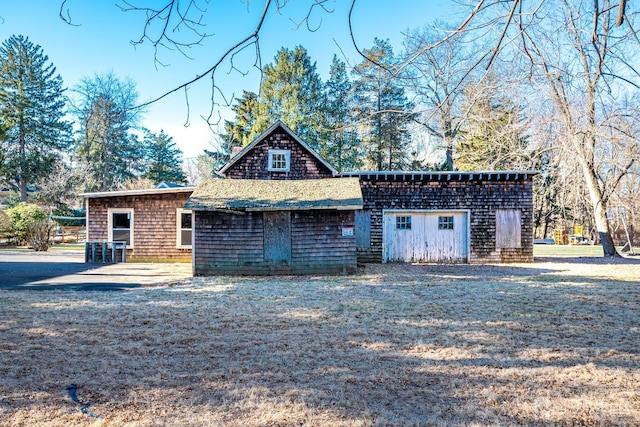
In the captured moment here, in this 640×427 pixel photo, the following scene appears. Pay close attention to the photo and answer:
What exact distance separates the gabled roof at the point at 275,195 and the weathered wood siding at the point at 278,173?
2672mm

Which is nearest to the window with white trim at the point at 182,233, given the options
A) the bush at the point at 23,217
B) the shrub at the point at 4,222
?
the bush at the point at 23,217

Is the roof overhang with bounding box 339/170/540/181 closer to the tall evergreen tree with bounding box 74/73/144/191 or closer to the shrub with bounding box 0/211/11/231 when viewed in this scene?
the shrub with bounding box 0/211/11/231

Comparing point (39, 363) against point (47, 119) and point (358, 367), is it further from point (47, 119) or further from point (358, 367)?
point (47, 119)

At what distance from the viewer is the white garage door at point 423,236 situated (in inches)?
667

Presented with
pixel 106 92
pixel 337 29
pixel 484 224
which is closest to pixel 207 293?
pixel 337 29

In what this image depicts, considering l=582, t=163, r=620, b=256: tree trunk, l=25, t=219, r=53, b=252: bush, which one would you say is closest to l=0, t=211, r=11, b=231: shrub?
l=25, t=219, r=53, b=252: bush

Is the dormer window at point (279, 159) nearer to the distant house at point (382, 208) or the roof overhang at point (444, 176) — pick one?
the distant house at point (382, 208)

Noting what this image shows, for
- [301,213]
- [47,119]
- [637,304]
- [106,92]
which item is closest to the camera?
[637,304]

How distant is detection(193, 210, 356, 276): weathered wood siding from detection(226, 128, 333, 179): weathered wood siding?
5315mm

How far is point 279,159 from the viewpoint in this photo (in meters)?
18.3

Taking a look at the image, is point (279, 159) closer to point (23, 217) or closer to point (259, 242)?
point (259, 242)

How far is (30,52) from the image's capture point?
132ft

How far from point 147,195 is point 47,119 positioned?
30.0 meters

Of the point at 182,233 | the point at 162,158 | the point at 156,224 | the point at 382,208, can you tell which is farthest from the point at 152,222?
the point at 162,158
